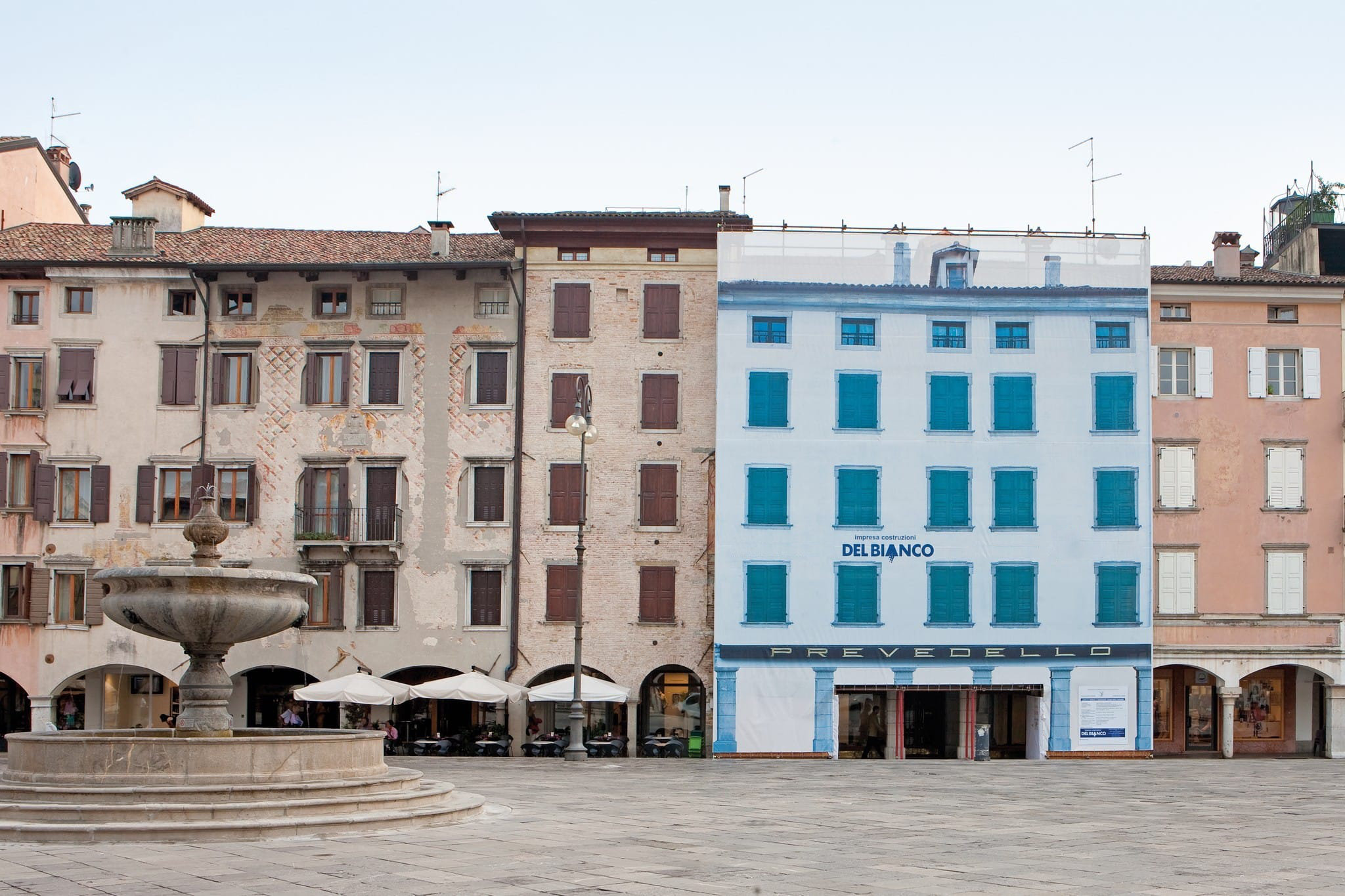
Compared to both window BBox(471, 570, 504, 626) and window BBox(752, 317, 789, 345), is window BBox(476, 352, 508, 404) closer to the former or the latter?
window BBox(471, 570, 504, 626)

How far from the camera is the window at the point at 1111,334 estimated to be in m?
41.2

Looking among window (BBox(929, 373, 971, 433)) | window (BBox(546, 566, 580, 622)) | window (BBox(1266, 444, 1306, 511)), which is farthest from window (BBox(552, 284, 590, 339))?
window (BBox(1266, 444, 1306, 511))

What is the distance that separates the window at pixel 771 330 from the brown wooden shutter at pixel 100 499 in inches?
648

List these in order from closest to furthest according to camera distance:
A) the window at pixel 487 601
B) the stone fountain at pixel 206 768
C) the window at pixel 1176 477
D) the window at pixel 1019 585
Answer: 1. the stone fountain at pixel 206 768
2. the window at pixel 487 601
3. the window at pixel 1019 585
4. the window at pixel 1176 477

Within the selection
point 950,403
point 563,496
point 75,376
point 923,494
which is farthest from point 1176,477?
point 75,376

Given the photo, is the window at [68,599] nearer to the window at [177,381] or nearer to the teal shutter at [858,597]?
the window at [177,381]

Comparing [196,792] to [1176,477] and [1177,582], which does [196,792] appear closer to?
[1177,582]

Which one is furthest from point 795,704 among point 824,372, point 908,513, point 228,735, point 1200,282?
point 228,735

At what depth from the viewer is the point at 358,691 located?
3738 cm

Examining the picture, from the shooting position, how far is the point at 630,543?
133ft

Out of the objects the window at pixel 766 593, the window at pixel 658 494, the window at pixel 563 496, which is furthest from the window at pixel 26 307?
the window at pixel 766 593

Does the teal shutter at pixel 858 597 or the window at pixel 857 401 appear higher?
the window at pixel 857 401

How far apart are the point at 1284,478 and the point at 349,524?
23704 mm

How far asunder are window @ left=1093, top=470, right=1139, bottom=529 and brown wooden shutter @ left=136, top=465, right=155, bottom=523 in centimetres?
2342
